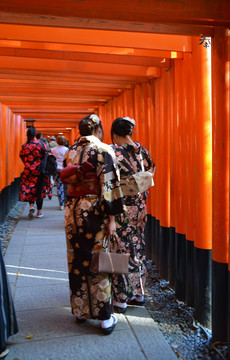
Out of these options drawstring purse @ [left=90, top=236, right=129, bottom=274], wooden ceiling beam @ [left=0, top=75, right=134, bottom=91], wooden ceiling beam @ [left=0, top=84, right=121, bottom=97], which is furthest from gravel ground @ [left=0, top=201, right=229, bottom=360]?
wooden ceiling beam @ [left=0, top=84, right=121, bottom=97]

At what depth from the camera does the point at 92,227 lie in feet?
9.26

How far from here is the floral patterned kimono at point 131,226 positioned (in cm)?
330

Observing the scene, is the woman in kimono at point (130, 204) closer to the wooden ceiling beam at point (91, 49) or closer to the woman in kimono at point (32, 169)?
the wooden ceiling beam at point (91, 49)

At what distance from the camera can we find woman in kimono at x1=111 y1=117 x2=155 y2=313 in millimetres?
3291

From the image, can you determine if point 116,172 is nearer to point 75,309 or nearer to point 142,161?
point 142,161

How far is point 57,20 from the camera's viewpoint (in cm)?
252

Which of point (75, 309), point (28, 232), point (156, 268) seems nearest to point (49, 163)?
point (28, 232)

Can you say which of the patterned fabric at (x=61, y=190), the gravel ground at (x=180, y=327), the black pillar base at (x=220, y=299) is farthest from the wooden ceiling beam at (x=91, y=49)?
the patterned fabric at (x=61, y=190)

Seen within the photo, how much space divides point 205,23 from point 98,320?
8.61 ft

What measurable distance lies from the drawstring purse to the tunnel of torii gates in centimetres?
73

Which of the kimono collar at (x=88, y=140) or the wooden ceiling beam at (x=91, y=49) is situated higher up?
the wooden ceiling beam at (x=91, y=49)

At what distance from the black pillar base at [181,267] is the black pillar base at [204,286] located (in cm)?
48

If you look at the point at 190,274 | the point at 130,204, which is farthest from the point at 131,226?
the point at 190,274

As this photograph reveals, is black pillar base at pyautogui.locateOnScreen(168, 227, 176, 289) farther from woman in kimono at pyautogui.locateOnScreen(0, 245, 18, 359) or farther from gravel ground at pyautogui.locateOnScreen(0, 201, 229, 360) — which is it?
woman in kimono at pyautogui.locateOnScreen(0, 245, 18, 359)
